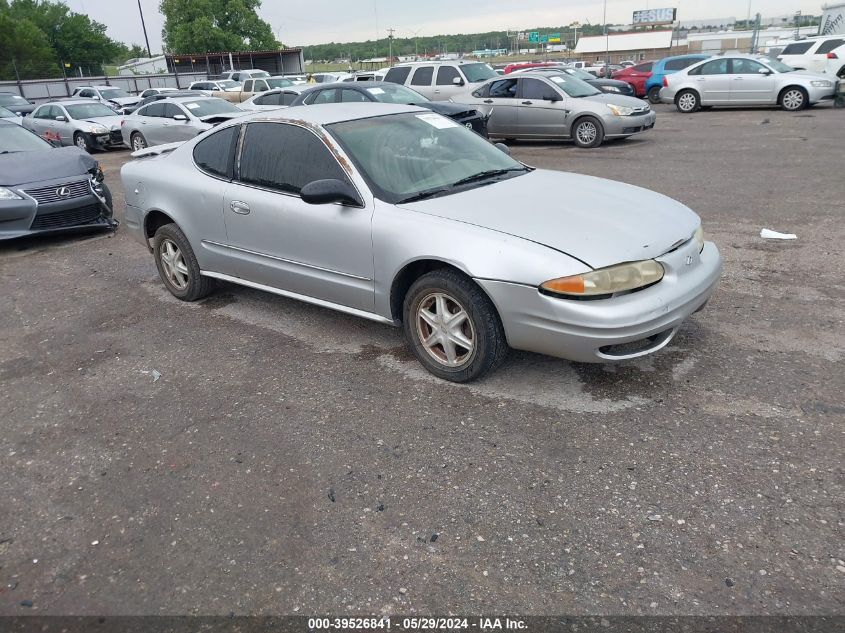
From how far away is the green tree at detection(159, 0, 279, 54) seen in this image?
7312 centimetres

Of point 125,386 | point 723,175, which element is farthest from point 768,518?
point 723,175

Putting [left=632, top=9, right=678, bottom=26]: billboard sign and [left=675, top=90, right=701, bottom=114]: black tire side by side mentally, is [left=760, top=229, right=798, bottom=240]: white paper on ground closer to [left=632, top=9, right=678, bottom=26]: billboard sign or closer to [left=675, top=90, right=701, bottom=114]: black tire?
[left=675, top=90, right=701, bottom=114]: black tire

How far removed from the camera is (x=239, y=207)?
492cm

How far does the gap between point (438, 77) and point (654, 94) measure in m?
10.0

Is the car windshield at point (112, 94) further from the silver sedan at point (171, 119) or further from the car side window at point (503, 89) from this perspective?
the car side window at point (503, 89)

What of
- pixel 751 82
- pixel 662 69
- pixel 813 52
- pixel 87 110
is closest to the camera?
pixel 751 82

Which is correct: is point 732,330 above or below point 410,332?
below

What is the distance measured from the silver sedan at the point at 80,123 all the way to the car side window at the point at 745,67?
650 inches

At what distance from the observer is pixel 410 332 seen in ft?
13.7

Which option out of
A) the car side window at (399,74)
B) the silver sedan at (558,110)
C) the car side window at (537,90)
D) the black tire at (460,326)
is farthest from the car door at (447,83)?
the black tire at (460,326)

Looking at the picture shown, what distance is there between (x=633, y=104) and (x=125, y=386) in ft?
40.6

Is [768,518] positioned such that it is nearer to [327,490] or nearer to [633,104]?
[327,490]

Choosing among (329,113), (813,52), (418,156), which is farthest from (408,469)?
(813,52)

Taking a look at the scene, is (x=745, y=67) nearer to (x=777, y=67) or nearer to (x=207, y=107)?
(x=777, y=67)
